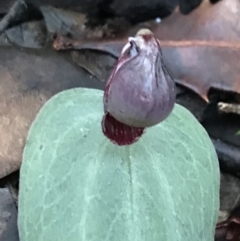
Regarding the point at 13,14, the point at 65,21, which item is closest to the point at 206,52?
the point at 65,21

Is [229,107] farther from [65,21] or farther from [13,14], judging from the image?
[13,14]

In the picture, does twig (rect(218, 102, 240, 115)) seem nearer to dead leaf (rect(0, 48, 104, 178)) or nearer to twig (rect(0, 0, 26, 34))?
dead leaf (rect(0, 48, 104, 178))

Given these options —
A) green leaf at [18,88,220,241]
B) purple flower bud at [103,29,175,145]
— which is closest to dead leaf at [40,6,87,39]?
green leaf at [18,88,220,241]

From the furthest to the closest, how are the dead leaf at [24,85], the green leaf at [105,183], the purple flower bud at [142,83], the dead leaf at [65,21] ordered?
the dead leaf at [65,21] < the dead leaf at [24,85] < the green leaf at [105,183] < the purple flower bud at [142,83]

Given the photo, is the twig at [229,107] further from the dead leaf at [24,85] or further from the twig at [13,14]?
the twig at [13,14]

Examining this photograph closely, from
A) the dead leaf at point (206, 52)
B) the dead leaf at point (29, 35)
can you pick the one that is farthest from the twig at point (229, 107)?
the dead leaf at point (29, 35)

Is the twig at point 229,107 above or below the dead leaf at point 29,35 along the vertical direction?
below
